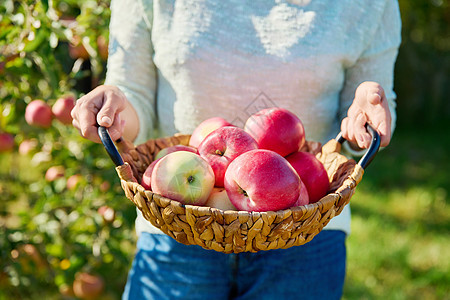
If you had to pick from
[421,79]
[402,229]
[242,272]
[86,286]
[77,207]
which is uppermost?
[242,272]

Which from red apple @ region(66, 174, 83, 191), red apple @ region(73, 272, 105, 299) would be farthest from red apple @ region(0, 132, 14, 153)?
red apple @ region(73, 272, 105, 299)

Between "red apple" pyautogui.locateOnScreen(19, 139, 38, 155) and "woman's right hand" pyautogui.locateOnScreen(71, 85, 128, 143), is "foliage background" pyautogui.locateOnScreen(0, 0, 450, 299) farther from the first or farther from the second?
"woman's right hand" pyautogui.locateOnScreen(71, 85, 128, 143)

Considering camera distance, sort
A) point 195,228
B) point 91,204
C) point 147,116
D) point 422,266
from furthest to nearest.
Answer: point 422,266
point 91,204
point 147,116
point 195,228

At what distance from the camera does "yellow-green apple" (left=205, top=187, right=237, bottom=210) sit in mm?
958

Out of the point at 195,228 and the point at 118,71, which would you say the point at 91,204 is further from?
the point at 195,228

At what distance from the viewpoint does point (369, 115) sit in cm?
105

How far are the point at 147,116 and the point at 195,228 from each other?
1.69ft

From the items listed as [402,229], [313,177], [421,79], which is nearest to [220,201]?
[313,177]

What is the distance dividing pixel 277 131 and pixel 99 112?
37cm

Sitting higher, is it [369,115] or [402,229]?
[369,115]

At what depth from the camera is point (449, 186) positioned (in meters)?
3.22

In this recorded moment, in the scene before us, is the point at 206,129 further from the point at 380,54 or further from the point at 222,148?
the point at 380,54

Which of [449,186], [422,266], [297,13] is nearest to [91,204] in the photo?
[297,13]

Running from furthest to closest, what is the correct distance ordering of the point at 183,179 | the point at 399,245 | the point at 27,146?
the point at 399,245
the point at 27,146
the point at 183,179
